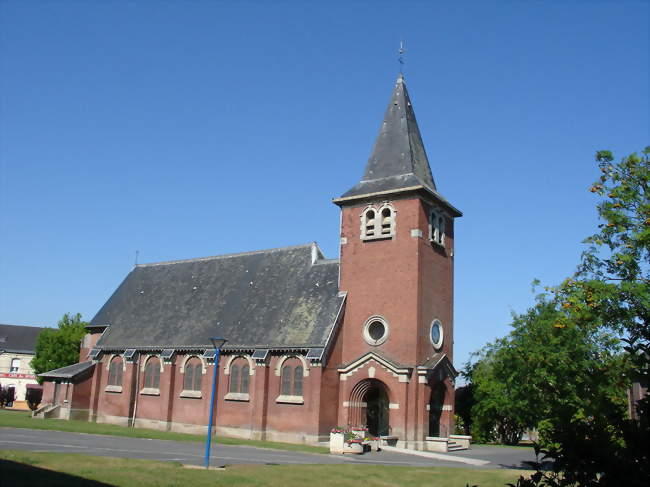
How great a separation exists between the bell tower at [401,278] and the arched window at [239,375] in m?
5.92

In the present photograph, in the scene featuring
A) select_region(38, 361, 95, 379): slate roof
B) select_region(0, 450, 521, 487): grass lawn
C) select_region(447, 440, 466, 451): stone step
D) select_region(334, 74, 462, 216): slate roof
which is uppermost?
select_region(334, 74, 462, 216): slate roof

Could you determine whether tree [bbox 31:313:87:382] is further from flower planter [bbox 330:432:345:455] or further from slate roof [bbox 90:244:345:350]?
flower planter [bbox 330:432:345:455]

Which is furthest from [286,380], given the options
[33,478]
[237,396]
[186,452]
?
[33,478]

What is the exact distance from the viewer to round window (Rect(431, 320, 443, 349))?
109 feet

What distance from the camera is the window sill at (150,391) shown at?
39.2 meters

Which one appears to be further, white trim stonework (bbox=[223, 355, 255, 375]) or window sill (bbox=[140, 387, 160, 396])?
window sill (bbox=[140, 387, 160, 396])

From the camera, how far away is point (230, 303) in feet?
130

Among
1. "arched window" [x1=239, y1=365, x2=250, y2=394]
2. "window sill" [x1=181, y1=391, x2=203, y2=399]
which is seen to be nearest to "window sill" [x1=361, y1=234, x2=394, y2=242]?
"arched window" [x1=239, y1=365, x2=250, y2=394]

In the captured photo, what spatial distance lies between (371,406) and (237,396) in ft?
25.1

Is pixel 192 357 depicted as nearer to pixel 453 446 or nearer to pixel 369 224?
pixel 369 224

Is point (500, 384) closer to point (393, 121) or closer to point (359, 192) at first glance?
point (359, 192)

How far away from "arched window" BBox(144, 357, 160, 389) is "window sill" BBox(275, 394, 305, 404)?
401 inches

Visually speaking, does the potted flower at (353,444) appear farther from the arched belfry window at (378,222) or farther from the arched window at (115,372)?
the arched window at (115,372)

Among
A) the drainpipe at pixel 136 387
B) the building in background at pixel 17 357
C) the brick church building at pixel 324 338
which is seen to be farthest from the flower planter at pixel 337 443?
the building in background at pixel 17 357
